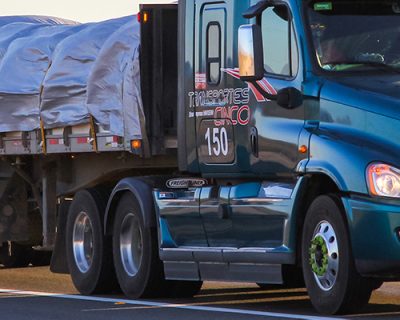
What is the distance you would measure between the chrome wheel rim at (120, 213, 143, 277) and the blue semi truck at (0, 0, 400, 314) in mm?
13

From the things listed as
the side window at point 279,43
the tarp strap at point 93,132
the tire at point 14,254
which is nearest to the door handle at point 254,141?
the side window at point 279,43

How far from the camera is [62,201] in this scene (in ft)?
57.1

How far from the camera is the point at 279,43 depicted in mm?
13148

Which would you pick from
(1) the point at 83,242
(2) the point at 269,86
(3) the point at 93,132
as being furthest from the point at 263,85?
(1) the point at 83,242

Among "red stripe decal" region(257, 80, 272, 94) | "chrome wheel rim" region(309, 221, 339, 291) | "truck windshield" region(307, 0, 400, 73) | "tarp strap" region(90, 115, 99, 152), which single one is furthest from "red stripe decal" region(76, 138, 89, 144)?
"chrome wheel rim" region(309, 221, 339, 291)

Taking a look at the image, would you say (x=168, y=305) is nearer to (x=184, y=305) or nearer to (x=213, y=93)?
(x=184, y=305)

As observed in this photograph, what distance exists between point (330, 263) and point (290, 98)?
4.67 feet

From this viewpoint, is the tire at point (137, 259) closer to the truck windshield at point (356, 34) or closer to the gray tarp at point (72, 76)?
the gray tarp at point (72, 76)

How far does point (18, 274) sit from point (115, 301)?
535 cm

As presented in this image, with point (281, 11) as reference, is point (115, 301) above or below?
below

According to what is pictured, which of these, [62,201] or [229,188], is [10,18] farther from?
[229,188]

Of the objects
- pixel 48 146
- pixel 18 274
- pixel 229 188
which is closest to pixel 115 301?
pixel 229 188

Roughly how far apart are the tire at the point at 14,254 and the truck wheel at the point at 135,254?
5.46 meters

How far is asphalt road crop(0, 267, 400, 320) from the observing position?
12805mm
